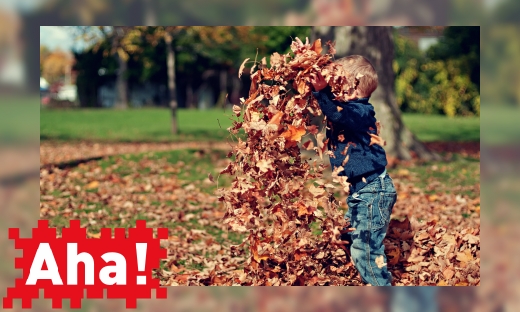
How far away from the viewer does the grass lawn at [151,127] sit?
17016 mm

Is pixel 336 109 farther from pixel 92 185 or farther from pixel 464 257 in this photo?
pixel 92 185

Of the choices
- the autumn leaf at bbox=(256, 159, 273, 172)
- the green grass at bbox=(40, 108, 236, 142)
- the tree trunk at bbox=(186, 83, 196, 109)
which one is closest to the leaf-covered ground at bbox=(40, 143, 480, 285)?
the autumn leaf at bbox=(256, 159, 273, 172)

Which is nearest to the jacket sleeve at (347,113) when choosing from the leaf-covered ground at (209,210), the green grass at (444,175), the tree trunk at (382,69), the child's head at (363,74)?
the child's head at (363,74)

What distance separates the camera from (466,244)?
5094 mm

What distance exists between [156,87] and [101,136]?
14.6 metres

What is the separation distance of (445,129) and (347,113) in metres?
15.6

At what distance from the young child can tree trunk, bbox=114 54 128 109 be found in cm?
2678

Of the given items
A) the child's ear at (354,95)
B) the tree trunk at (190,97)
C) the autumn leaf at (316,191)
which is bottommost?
the autumn leaf at (316,191)

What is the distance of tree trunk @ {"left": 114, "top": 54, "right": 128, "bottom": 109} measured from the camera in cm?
3031

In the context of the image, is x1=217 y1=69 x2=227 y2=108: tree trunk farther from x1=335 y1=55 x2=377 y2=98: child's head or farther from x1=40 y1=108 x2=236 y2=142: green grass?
x1=335 y1=55 x2=377 y2=98: child's head

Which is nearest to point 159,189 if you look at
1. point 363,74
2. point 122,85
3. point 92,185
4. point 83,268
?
point 92,185

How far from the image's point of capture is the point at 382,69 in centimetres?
1062

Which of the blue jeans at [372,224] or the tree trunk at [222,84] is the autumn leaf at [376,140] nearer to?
the blue jeans at [372,224]

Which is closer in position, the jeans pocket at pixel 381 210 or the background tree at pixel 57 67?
the jeans pocket at pixel 381 210
